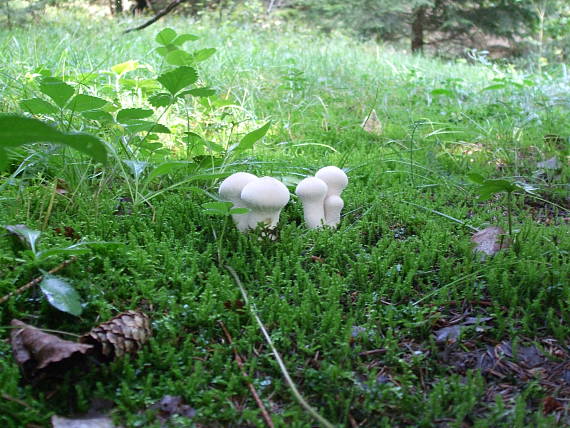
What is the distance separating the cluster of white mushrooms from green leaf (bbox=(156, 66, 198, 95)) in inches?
17.6

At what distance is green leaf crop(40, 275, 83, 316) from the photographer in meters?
1.30

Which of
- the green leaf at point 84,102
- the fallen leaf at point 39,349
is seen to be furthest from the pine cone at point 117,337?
the green leaf at point 84,102

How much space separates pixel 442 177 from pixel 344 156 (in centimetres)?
60

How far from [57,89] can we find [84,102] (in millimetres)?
148

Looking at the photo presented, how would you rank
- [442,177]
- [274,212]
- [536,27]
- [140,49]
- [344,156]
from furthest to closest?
[536,27] → [140,49] → [344,156] → [442,177] → [274,212]

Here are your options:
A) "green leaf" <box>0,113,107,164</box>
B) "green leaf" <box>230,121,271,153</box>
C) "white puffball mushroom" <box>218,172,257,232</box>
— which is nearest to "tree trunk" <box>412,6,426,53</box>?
"green leaf" <box>230,121,271,153</box>

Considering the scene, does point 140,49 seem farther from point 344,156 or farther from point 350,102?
point 344,156

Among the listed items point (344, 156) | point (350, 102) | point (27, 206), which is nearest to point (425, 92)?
point (350, 102)

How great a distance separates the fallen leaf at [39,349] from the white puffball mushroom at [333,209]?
1132 millimetres

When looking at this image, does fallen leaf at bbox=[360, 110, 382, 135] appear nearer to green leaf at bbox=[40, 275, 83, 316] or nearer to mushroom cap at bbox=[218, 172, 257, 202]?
mushroom cap at bbox=[218, 172, 257, 202]

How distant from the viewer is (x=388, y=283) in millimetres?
1657

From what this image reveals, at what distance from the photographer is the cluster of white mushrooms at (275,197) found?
5.89ft

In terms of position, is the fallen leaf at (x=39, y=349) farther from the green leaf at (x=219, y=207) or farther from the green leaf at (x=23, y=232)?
the green leaf at (x=219, y=207)

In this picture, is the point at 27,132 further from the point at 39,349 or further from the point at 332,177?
the point at 332,177
